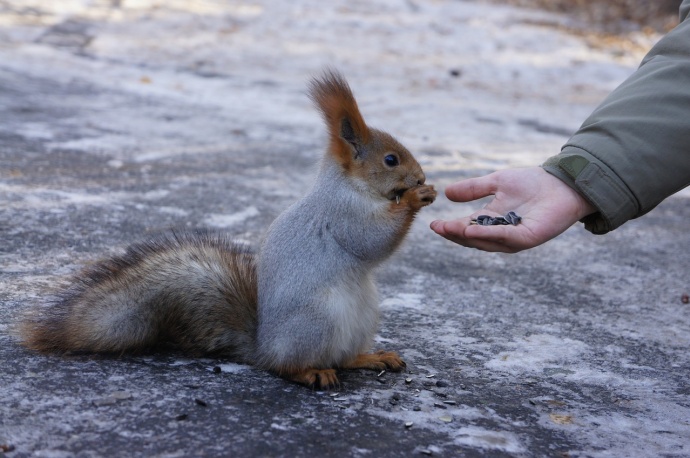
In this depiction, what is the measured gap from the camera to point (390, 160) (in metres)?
1.77

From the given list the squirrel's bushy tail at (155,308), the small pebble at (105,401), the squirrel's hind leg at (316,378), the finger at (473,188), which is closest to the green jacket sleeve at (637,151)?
the finger at (473,188)

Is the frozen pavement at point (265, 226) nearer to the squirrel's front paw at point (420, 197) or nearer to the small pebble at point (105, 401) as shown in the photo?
the small pebble at point (105, 401)

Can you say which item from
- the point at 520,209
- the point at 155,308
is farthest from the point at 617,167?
the point at 155,308

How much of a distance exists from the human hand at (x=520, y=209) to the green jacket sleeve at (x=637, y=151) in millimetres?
35

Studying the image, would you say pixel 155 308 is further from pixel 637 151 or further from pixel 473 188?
pixel 637 151

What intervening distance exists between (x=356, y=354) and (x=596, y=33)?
20.8ft

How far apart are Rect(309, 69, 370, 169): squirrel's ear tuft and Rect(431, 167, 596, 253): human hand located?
0.23 metres

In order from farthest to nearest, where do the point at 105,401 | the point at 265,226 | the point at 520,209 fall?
the point at 265,226
the point at 520,209
the point at 105,401

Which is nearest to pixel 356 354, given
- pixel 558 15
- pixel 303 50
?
pixel 303 50

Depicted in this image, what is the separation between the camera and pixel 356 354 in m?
1.68

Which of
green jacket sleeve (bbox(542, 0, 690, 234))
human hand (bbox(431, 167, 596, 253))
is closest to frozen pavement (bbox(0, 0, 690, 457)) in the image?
A: human hand (bbox(431, 167, 596, 253))

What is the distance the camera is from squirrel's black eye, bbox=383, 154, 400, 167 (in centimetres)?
176

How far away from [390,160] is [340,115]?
0.50 feet

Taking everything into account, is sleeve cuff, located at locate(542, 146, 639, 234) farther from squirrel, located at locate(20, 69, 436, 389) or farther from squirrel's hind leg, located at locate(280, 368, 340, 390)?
squirrel's hind leg, located at locate(280, 368, 340, 390)
